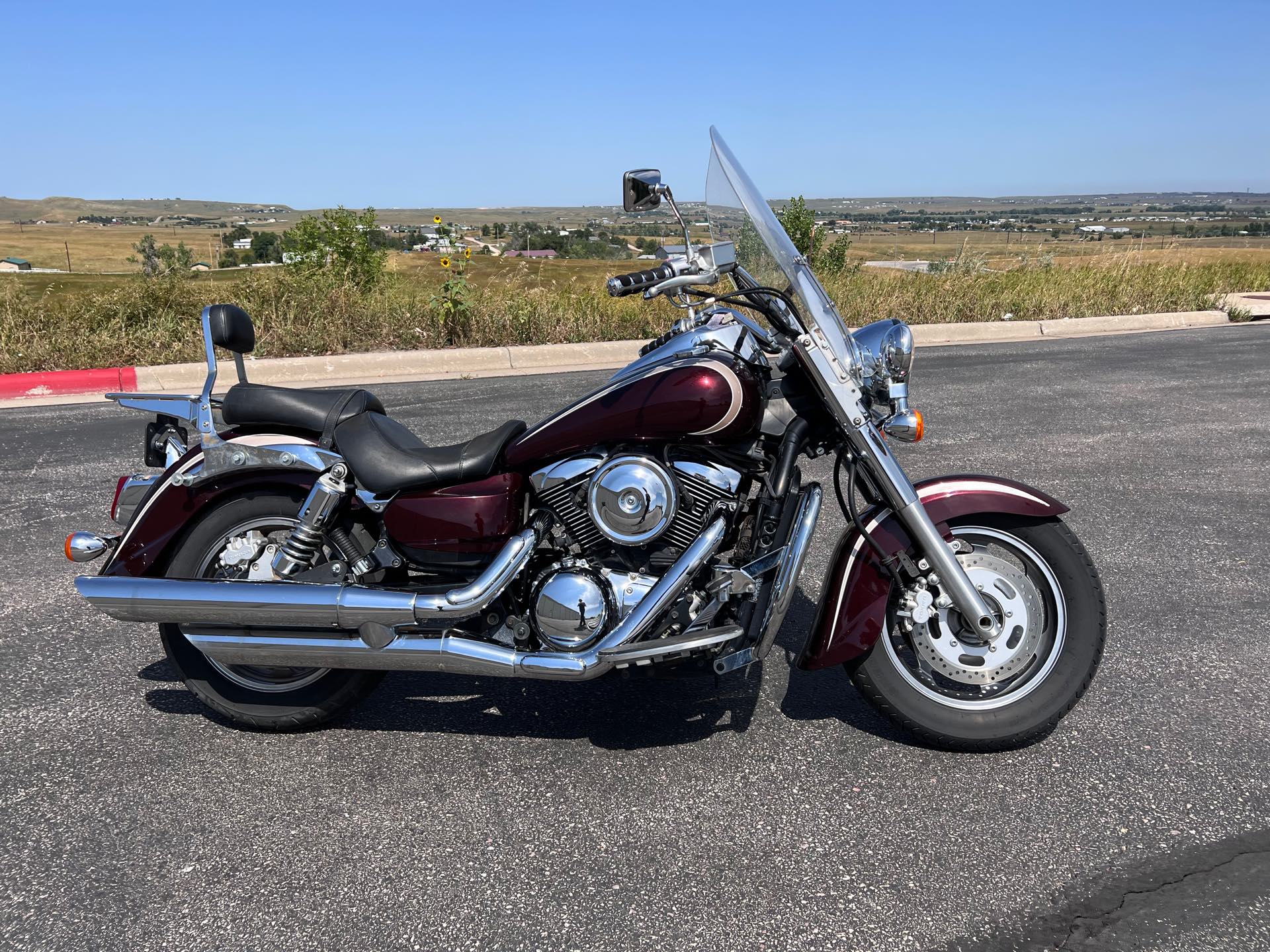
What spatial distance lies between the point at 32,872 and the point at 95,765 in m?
0.54

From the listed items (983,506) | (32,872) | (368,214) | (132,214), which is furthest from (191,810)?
(132,214)

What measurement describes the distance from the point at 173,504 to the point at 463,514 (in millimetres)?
1003

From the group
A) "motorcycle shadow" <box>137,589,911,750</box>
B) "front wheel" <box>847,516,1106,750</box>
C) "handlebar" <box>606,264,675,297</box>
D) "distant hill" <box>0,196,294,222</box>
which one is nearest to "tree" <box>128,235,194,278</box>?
"motorcycle shadow" <box>137,589,911,750</box>

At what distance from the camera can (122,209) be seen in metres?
138

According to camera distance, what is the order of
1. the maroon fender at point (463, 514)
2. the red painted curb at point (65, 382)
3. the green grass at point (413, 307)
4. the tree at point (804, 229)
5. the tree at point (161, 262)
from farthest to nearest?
the tree at point (804, 229), the tree at point (161, 262), the green grass at point (413, 307), the red painted curb at point (65, 382), the maroon fender at point (463, 514)

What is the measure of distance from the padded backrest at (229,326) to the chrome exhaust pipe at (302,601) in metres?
0.76

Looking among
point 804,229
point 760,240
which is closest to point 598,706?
point 760,240

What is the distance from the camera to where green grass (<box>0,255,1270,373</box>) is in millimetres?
9438

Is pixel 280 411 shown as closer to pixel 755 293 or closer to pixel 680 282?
pixel 680 282

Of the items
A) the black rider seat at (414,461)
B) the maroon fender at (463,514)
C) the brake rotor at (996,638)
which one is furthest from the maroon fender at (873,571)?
the black rider seat at (414,461)

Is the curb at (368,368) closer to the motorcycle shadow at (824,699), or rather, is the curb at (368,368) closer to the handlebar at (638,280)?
the motorcycle shadow at (824,699)

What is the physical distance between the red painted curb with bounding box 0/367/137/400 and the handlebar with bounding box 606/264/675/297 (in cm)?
728

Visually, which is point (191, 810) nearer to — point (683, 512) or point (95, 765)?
point (95, 765)

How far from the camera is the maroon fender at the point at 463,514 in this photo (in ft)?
10.0
